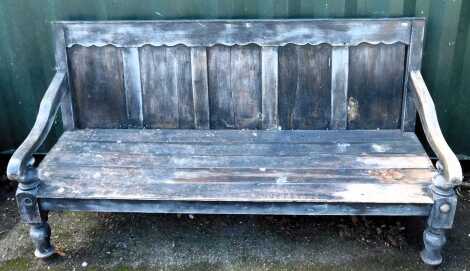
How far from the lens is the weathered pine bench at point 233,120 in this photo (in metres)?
2.76

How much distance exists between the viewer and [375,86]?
3291mm

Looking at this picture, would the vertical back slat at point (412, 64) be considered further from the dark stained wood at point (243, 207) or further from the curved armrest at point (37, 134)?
the curved armrest at point (37, 134)

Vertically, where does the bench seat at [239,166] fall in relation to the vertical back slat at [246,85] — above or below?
below

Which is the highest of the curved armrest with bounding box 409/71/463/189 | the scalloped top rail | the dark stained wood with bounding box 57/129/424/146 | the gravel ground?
the scalloped top rail

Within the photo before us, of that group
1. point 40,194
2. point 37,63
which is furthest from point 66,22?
point 40,194

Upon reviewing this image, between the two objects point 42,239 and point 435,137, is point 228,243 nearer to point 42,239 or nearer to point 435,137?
point 42,239

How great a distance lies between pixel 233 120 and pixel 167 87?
0.47 meters

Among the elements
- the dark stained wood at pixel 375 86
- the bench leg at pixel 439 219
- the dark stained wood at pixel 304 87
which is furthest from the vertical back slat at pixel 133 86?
the bench leg at pixel 439 219

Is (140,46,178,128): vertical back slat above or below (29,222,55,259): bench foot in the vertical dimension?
above

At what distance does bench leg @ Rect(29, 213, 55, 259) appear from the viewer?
2.89 metres

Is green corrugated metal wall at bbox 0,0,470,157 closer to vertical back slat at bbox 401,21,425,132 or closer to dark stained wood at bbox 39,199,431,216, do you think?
vertical back slat at bbox 401,21,425,132

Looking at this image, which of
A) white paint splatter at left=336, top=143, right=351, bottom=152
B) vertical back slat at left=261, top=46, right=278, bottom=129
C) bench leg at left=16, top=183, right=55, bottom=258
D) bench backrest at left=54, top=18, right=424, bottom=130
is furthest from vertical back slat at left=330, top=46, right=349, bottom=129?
bench leg at left=16, top=183, right=55, bottom=258

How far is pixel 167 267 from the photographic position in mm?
3031

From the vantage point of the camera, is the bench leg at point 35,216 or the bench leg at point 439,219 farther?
the bench leg at point 35,216
